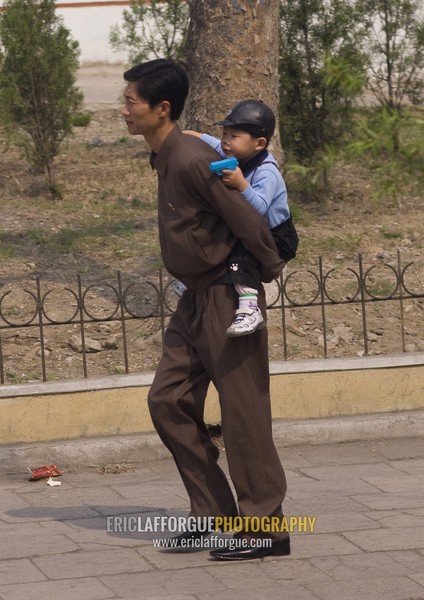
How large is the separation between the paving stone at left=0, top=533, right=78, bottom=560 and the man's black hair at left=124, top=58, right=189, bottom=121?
176cm

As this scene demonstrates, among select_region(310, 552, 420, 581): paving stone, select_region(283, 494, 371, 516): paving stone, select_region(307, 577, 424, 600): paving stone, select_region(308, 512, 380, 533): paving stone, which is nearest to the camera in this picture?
select_region(307, 577, 424, 600): paving stone

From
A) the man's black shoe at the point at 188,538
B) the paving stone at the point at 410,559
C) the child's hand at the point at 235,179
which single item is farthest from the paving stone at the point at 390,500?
the child's hand at the point at 235,179

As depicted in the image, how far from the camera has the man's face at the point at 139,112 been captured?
464 cm

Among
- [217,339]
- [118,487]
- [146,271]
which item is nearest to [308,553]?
[217,339]

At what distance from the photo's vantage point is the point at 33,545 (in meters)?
4.98

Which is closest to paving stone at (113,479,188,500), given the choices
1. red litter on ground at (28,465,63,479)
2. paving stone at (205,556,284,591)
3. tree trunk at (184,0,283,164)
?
red litter on ground at (28,465,63,479)

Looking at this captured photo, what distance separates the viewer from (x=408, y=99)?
434 inches

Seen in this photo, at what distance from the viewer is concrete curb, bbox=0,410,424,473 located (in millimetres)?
6328

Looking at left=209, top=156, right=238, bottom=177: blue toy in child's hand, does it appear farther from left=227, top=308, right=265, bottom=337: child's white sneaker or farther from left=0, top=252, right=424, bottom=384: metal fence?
left=0, top=252, right=424, bottom=384: metal fence

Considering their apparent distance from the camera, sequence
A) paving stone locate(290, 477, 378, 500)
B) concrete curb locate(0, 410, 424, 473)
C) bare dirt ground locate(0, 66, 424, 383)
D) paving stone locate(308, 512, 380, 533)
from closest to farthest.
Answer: paving stone locate(308, 512, 380, 533) < paving stone locate(290, 477, 378, 500) < concrete curb locate(0, 410, 424, 473) < bare dirt ground locate(0, 66, 424, 383)

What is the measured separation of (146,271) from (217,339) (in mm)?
3863

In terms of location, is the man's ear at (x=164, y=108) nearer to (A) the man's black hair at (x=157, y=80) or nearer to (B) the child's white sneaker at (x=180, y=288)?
(A) the man's black hair at (x=157, y=80)

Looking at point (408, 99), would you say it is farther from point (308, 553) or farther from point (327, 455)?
point (308, 553)

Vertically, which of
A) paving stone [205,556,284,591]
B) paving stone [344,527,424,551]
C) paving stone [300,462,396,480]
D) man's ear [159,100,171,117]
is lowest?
paving stone [300,462,396,480]
